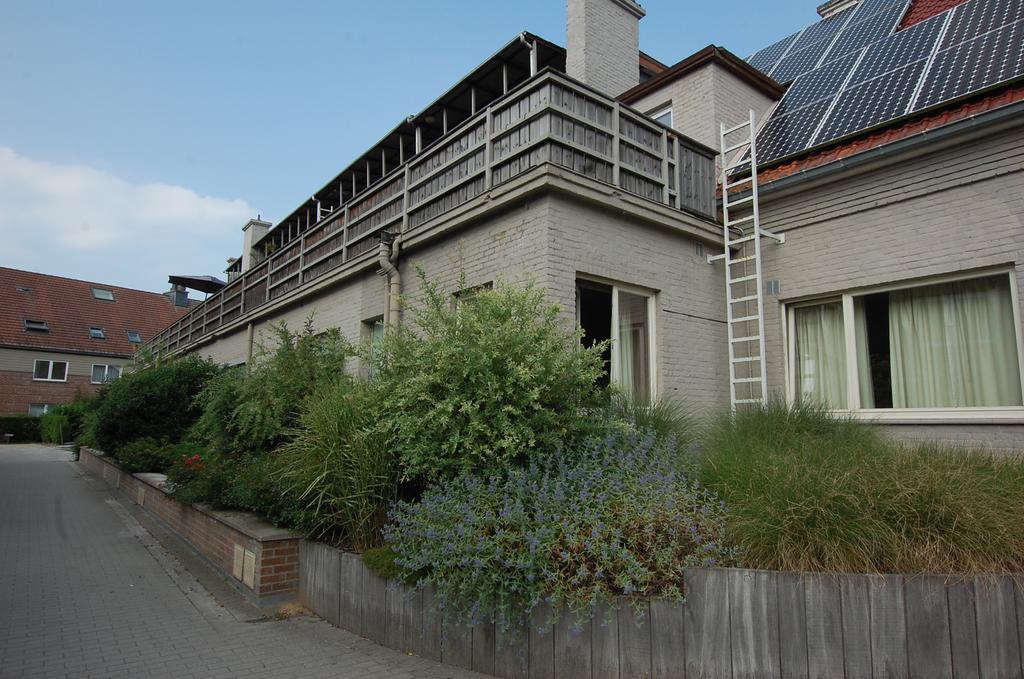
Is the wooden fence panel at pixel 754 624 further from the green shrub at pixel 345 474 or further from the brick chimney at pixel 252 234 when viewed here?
the brick chimney at pixel 252 234

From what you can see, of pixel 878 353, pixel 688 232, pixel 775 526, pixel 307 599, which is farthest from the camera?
pixel 688 232

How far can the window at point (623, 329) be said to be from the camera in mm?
7414

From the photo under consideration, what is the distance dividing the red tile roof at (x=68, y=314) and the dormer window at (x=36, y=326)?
0.16 meters

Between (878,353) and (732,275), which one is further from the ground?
(732,275)

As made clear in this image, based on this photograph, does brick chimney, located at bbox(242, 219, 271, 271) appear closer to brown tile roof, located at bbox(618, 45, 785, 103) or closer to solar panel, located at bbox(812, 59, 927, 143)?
brown tile roof, located at bbox(618, 45, 785, 103)

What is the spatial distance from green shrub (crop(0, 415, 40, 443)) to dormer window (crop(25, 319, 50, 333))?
8073mm

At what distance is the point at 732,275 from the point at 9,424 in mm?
37866

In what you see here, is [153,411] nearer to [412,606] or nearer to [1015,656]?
[412,606]

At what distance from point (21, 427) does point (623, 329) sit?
37283 millimetres

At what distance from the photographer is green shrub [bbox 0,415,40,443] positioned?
32.8m

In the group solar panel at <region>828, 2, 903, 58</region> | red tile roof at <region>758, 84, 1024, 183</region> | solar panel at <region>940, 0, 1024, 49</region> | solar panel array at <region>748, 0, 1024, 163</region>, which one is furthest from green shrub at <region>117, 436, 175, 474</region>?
solar panel at <region>940, 0, 1024, 49</region>

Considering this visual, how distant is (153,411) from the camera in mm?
13773

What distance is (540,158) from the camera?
22.4 feet

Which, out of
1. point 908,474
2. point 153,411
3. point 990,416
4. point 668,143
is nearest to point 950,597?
point 908,474
